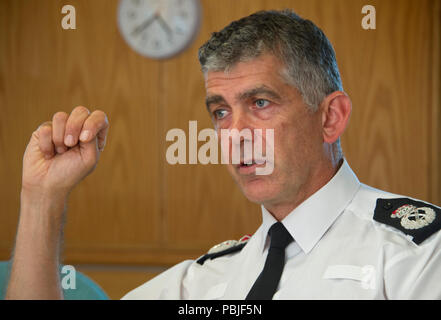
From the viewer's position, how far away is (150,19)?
2939 millimetres

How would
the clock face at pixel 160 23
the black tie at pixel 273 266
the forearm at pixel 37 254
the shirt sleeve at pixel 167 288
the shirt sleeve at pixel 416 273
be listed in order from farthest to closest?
the clock face at pixel 160 23 < the shirt sleeve at pixel 167 288 < the black tie at pixel 273 266 < the shirt sleeve at pixel 416 273 < the forearm at pixel 37 254

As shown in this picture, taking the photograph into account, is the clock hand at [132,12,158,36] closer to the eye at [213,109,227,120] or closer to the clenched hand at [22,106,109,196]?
the eye at [213,109,227,120]

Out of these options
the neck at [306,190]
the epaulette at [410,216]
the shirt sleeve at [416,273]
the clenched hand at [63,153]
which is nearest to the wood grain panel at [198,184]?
the neck at [306,190]

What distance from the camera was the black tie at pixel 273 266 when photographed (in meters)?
1.03


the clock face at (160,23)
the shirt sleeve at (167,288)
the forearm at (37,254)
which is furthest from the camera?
the clock face at (160,23)

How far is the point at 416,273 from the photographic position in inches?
34.6

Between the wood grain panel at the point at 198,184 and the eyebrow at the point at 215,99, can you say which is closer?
the eyebrow at the point at 215,99

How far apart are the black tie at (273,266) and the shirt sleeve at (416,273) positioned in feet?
0.75

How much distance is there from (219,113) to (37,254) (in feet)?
1.87

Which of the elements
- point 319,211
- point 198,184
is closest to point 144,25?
point 198,184

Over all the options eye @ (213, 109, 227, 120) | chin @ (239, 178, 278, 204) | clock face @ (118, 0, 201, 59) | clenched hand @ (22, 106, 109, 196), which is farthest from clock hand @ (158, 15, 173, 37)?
clenched hand @ (22, 106, 109, 196)

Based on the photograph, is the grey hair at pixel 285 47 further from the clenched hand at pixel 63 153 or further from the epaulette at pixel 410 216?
the clenched hand at pixel 63 153

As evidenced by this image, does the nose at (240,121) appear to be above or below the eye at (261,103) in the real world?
below

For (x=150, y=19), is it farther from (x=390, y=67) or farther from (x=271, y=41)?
(x=271, y=41)
